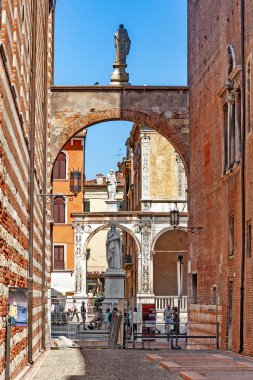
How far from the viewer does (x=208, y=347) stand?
2717cm

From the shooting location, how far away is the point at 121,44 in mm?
34406

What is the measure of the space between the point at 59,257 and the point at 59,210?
3.16 m

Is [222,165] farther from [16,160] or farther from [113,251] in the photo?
[113,251]

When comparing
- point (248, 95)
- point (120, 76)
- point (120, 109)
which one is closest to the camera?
point (248, 95)

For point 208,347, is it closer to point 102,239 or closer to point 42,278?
point 42,278

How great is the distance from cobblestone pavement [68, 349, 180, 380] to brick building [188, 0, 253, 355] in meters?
2.61

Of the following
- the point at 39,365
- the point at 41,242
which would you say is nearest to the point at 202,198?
the point at 41,242

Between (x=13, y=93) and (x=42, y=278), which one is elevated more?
(x=13, y=93)

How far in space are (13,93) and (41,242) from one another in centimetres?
1299

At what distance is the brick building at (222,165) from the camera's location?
23359mm

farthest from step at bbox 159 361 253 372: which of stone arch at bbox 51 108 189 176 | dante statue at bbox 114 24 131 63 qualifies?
dante statue at bbox 114 24 131 63

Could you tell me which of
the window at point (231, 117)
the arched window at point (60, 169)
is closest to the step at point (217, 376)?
the window at point (231, 117)

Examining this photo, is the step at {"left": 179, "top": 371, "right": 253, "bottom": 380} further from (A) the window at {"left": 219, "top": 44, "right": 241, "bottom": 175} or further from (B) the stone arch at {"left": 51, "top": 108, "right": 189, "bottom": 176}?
(B) the stone arch at {"left": 51, "top": 108, "right": 189, "bottom": 176}

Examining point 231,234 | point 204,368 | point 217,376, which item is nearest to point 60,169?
point 231,234
